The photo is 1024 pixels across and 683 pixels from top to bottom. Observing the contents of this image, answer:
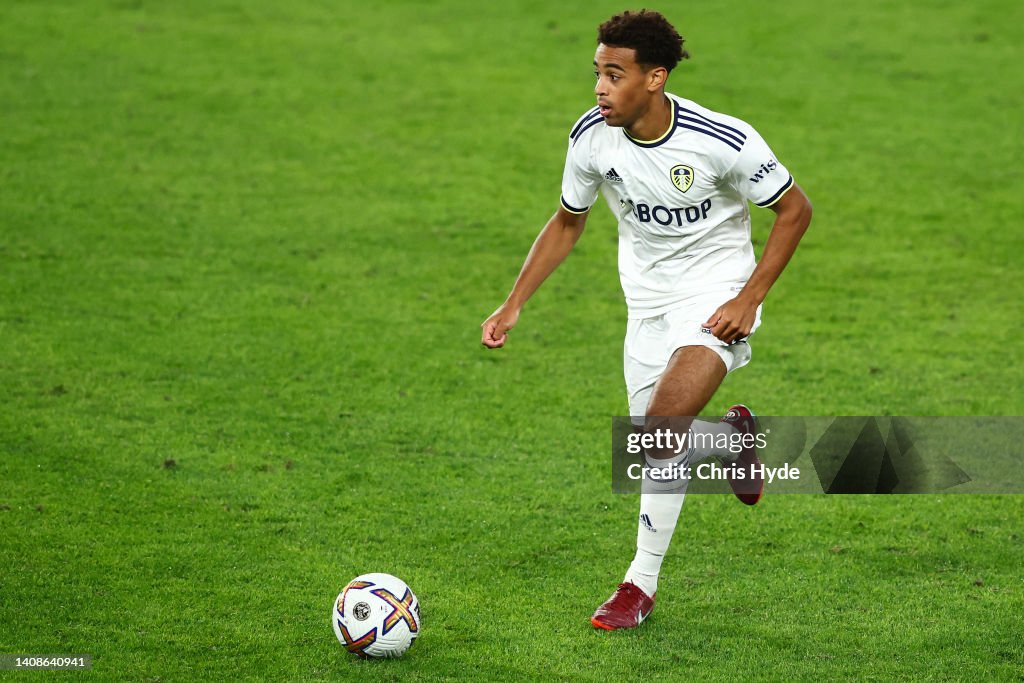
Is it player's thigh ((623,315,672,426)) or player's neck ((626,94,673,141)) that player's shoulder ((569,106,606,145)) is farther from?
player's thigh ((623,315,672,426))

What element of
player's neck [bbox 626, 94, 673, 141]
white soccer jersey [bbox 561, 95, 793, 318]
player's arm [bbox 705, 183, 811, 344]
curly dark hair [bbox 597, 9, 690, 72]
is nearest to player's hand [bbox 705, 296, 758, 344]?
player's arm [bbox 705, 183, 811, 344]

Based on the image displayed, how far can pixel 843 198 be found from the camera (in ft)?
36.2

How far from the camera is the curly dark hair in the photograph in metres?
4.66

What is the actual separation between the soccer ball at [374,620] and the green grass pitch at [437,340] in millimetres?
97

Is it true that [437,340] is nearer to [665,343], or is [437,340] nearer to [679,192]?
[665,343]

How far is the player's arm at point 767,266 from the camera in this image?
4.70 m

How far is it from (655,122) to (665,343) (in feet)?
2.86

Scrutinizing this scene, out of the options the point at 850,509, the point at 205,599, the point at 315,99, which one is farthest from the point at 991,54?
the point at 205,599

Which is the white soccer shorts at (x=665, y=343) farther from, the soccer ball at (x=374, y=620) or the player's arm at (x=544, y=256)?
the soccer ball at (x=374, y=620)

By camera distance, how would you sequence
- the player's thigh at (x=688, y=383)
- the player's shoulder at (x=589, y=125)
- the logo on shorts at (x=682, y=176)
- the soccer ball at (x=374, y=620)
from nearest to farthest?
the soccer ball at (x=374, y=620) < the player's thigh at (x=688, y=383) < the logo on shorts at (x=682, y=176) < the player's shoulder at (x=589, y=125)

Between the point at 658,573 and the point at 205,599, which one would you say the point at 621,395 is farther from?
the point at 205,599

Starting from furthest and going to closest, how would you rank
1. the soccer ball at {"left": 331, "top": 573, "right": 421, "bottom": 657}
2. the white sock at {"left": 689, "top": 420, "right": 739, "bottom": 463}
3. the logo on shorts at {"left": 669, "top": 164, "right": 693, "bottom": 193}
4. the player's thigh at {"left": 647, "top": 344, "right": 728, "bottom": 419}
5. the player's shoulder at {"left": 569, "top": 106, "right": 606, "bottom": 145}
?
the white sock at {"left": 689, "top": 420, "right": 739, "bottom": 463}, the player's shoulder at {"left": 569, "top": 106, "right": 606, "bottom": 145}, the logo on shorts at {"left": 669, "top": 164, "right": 693, "bottom": 193}, the player's thigh at {"left": 647, "top": 344, "right": 728, "bottom": 419}, the soccer ball at {"left": 331, "top": 573, "right": 421, "bottom": 657}

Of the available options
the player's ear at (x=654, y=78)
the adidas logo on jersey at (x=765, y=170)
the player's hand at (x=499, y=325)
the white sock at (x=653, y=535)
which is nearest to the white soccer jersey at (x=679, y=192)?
the adidas logo on jersey at (x=765, y=170)

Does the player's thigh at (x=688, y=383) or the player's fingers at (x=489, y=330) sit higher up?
the player's fingers at (x=489, y=330)
